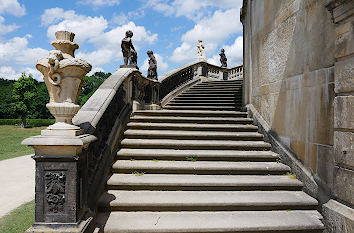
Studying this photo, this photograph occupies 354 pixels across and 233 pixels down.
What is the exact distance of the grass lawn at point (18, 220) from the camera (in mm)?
4852

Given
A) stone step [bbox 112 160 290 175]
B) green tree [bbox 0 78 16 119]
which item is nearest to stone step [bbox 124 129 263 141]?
stone step [bbox 112 160 290 175]

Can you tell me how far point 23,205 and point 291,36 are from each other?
7.64 meters

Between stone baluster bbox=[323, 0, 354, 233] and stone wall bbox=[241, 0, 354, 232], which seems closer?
stone baluster bbox=[323, 0, 354, 233]

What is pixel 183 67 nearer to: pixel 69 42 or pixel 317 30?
pixel 317 30

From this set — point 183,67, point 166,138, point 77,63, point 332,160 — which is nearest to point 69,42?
point 77,63

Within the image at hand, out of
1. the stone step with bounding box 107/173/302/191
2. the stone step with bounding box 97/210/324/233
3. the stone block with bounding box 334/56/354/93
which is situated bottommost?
the stone step with bounding box 97/210/324/233

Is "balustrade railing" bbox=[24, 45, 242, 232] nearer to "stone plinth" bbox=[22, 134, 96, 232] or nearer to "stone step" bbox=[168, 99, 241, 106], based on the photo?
"stone plinth" bbox=[22, 134, 96, 232]

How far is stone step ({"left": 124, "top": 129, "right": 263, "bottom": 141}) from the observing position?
208 inches

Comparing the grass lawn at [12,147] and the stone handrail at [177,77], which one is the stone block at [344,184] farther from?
the grass lawn at [12,147]

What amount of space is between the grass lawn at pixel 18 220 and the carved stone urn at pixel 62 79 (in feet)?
11.1

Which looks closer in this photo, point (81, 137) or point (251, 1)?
point (81, 137)

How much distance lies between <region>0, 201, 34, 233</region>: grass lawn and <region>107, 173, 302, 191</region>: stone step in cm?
262

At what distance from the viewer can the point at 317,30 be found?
151 inches

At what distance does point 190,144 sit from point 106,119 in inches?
72.3
